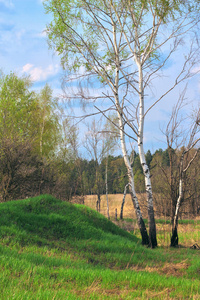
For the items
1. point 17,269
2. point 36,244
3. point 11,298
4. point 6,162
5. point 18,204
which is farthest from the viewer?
point 6,162

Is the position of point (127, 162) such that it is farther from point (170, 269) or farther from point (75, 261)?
point (75, 261)

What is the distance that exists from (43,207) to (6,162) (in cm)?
416

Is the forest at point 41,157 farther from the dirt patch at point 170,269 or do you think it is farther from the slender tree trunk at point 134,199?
the dirt patch at point 170,269

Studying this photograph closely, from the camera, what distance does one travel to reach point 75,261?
643 centimetres

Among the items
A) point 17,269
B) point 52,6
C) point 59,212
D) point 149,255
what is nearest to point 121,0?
point 52,6

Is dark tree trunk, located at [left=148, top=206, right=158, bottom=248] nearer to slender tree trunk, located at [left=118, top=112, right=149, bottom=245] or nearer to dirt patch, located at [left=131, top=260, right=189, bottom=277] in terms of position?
slender tree trunk, located at [left=118, top=112, right=149, bottom=245]

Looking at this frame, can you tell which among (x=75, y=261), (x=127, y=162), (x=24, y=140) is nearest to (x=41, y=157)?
(x=24, y=140)

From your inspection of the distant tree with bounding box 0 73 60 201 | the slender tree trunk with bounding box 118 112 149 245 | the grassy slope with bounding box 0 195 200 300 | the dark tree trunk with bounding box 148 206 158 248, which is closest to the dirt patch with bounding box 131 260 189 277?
the grassy slope with bounding box 0 195 200 300

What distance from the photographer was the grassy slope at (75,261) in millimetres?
4207

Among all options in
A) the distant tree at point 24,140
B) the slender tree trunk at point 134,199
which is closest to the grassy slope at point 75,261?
the slender tree trunk at point 134,199

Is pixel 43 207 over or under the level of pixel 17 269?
over

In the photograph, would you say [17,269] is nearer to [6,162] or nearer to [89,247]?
[89,247]

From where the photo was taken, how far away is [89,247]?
8.30 m

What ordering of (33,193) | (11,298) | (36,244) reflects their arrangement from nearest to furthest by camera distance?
(11,298) → (36,244) → (33,193)
